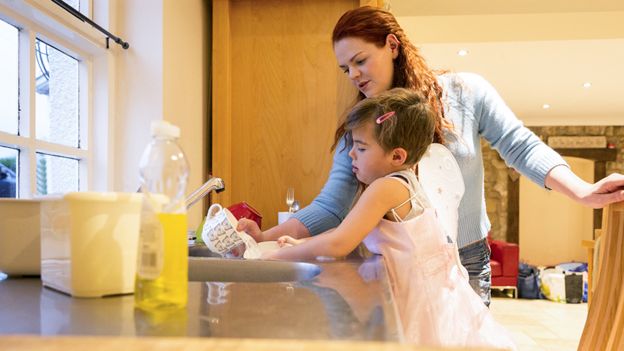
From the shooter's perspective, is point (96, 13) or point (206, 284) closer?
point (206, 284)

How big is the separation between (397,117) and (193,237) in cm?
84

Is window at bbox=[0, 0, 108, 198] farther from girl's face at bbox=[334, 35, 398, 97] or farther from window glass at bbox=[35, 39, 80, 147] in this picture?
girl's face at bbox=[334, 35, 398, 97]

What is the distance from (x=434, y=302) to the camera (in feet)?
3.23

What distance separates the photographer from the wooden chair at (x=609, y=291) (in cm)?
122

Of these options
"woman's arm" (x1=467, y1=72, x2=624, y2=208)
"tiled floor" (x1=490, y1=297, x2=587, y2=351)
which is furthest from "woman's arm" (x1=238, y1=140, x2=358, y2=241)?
"tiled floor" (x1=490, y1=297, x2=587, y2=351)

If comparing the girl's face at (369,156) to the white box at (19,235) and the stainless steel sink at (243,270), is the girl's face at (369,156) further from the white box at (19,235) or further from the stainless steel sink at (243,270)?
the white box at (19,235)

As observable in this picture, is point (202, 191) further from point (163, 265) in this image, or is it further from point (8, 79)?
point (163, 265)

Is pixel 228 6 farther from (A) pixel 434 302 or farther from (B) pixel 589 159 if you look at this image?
(B) pixel 589 159

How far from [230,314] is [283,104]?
1.76m

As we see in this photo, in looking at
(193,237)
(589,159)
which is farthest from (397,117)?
(589,159)

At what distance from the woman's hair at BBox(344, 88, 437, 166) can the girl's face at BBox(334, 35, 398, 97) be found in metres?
0.19

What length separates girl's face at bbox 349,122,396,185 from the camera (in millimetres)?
1312

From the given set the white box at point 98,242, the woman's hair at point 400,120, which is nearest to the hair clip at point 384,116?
the woman's hair at point 400,120

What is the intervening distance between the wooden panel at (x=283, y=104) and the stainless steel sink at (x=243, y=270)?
1.13 metres
